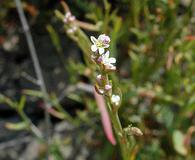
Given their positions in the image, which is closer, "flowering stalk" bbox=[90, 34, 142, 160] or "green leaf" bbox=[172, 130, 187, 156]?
"flowering stalk" bbox=[90, 34, 142, 160]

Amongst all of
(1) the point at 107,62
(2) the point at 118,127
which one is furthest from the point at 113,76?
(1) the point at 107,62

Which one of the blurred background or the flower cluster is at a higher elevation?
the blurred background

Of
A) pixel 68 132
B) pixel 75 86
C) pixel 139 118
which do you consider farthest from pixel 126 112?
pixel 68 132

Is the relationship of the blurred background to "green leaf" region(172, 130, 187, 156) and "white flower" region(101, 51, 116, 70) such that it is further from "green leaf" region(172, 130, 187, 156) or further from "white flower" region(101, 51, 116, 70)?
"white flower" region(101, 51, 116, 70)

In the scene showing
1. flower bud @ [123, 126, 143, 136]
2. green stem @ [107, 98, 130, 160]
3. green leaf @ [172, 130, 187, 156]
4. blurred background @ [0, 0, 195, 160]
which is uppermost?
blurred background @ [0, 0, 195, 160]

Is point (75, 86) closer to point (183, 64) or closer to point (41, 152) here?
point (41, 152)

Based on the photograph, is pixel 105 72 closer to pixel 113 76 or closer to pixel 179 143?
pixel 113 76

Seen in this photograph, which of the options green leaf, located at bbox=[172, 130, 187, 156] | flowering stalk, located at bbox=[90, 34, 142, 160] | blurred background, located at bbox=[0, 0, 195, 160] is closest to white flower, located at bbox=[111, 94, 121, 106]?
flowering stalk, located at bbox=[90, 34, 142, 160]

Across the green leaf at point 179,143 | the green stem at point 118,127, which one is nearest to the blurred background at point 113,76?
the green leaf at point 179,143

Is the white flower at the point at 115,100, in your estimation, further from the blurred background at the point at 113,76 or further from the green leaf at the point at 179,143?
the green leaf at the point at 179,143
